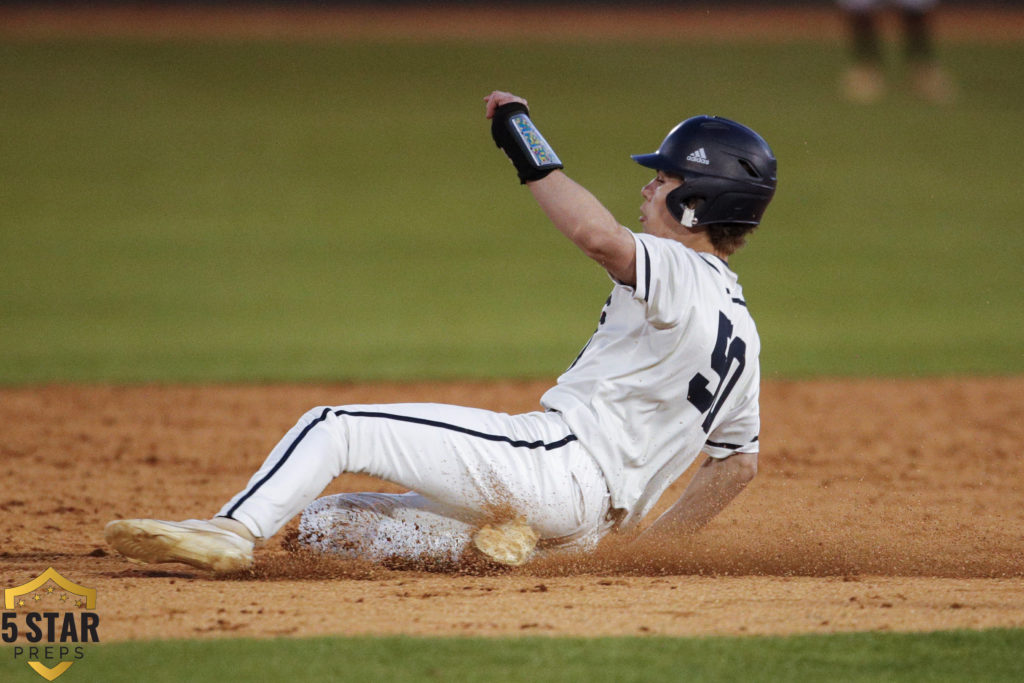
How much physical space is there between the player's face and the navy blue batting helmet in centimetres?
2

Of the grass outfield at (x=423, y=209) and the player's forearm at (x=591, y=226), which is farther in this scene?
the grass outfield at (x=423, y=209)

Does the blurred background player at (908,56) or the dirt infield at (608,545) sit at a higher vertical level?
the blurred background player at (908,56)

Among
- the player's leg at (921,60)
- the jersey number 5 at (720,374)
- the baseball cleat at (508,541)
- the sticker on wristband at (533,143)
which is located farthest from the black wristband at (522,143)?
the player's leg at (921,60)

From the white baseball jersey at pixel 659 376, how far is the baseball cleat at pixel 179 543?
1.05 m

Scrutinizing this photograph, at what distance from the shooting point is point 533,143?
3.52 metres

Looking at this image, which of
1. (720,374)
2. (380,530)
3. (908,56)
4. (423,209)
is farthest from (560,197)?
(908,56)

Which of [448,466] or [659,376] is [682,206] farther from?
[448,466]

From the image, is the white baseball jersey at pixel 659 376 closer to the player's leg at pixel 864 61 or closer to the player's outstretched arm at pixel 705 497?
the player's outstretched arm at pixel 705 497

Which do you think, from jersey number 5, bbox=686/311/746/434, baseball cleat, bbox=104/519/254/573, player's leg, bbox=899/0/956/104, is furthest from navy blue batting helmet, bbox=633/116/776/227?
player's leg, bbox=899/0/956/104

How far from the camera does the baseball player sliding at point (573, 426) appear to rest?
3402 mm

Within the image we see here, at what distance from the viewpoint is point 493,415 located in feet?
12.0

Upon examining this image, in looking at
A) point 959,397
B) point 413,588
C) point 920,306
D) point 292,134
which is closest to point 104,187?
point 292,134

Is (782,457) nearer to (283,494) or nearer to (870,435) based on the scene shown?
→ (870,435)

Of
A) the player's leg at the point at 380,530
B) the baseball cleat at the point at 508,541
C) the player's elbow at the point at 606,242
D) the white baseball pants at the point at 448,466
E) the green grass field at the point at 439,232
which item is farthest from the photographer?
the player's leg at the point at 380,530
